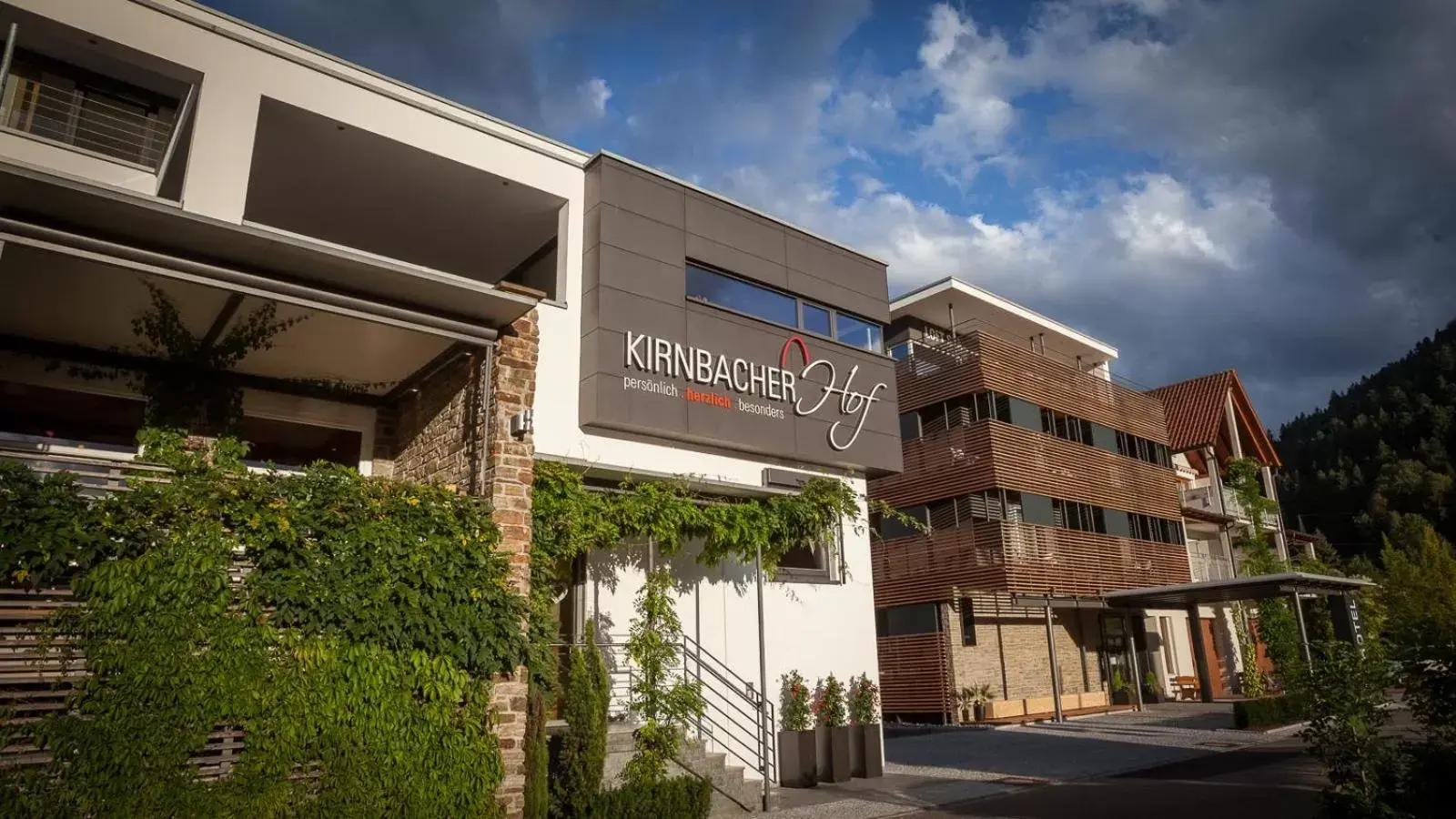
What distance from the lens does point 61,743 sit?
5.90 meters

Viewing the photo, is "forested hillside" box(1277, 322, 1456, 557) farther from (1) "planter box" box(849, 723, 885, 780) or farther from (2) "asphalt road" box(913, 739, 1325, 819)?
(1) "planter box" box(849, 723, 885, 780)

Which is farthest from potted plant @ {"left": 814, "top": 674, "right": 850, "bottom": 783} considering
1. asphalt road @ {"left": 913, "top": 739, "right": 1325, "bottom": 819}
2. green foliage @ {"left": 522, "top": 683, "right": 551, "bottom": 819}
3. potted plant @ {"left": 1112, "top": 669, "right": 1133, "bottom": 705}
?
potted plant @ {"left": 1112, "top": 669, "right": 1133, "bottom": 705}

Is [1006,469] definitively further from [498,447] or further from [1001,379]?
[498,447]

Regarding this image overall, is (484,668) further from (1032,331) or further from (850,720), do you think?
(1032,331)

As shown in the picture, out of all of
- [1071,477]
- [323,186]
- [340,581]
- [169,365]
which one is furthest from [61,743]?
[1071,477]

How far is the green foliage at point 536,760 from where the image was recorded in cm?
838

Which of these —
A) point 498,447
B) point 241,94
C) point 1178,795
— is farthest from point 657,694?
point 241,94

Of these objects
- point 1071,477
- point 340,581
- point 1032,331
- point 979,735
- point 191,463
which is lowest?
point 979,735

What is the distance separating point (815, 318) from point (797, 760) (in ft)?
22.5

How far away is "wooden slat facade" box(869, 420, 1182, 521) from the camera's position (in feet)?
78.4

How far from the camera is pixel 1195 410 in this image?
35906 millimetres

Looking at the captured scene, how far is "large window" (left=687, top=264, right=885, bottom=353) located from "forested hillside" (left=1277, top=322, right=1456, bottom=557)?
56.8 m

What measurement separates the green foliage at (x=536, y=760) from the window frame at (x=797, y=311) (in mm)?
6429

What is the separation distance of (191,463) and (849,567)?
978cm
